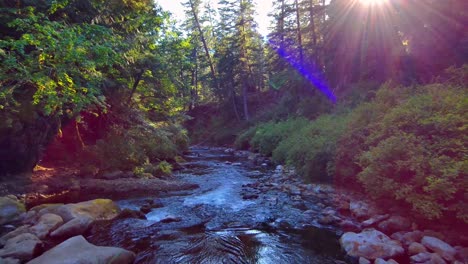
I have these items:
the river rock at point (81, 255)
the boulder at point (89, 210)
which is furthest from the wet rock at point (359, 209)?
the boulder at point (89, 210)

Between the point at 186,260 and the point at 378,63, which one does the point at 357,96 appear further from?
the point at 186,260

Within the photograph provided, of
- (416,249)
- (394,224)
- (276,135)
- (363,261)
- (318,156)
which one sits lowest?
(363,261)

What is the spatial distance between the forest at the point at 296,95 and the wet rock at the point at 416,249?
0.67 m

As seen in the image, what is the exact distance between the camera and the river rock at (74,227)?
622 cm

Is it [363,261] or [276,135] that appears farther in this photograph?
[276,135]

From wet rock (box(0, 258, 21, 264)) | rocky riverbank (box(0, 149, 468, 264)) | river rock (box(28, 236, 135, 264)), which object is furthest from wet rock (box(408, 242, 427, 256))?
wet rock (box(0, 258, 21, 264))

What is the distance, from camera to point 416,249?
521 cm

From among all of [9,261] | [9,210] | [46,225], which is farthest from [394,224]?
[9,210]

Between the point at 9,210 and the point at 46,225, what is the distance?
1752mm

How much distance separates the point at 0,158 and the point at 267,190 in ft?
30.3

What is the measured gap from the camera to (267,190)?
1047cm

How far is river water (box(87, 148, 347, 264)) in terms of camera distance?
5617 mm

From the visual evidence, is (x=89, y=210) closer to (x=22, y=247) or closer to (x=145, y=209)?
(x=145, y=209)

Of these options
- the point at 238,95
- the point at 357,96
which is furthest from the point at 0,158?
the point at 238,95
